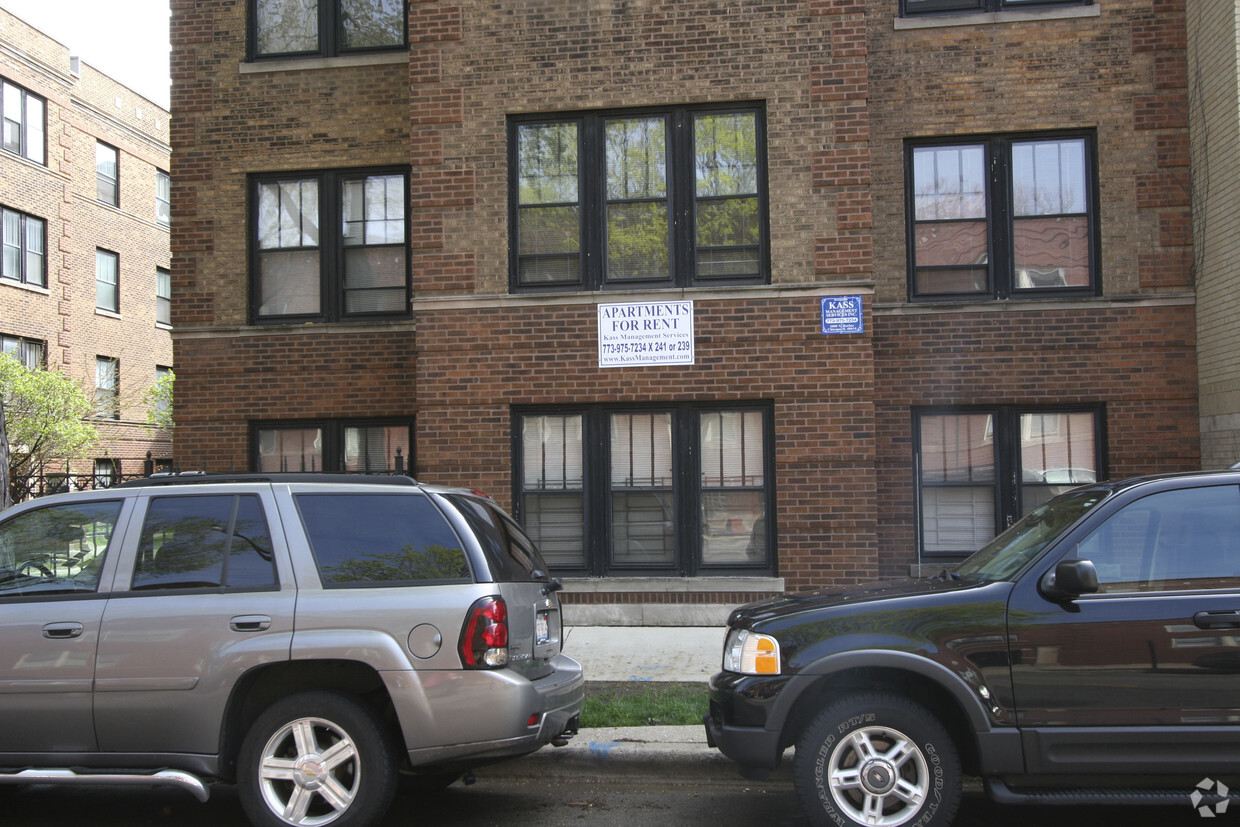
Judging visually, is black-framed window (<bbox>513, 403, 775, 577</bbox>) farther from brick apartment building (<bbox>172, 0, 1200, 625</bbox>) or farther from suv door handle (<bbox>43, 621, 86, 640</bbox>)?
suv door handle (<bbox>43, 621, 86, 640</bbox>)

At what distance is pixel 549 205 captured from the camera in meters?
10.8

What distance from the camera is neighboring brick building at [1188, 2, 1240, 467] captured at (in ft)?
32.5

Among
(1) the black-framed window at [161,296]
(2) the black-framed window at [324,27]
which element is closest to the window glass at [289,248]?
(2) the black-framed window at [324,27]

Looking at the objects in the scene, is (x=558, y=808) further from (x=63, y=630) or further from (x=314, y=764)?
(x=63, y=630)

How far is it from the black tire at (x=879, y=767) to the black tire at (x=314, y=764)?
205 centimetres

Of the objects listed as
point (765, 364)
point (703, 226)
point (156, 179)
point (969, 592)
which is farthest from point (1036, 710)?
point (156, 179)

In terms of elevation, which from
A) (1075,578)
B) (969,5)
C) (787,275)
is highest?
(969,5)

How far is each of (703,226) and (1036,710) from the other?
6813 mm

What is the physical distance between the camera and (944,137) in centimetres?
1103

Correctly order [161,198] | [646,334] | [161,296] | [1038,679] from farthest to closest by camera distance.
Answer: [161,198], [161,296], [646,334], [1038,679]

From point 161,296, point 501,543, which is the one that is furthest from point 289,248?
point 161,296

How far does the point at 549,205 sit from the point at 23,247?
20628 millimetres

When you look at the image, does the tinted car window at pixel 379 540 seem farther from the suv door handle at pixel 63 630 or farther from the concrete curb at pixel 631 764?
the concrete curb at pixel 631 764

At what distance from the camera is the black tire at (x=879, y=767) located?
482cm
